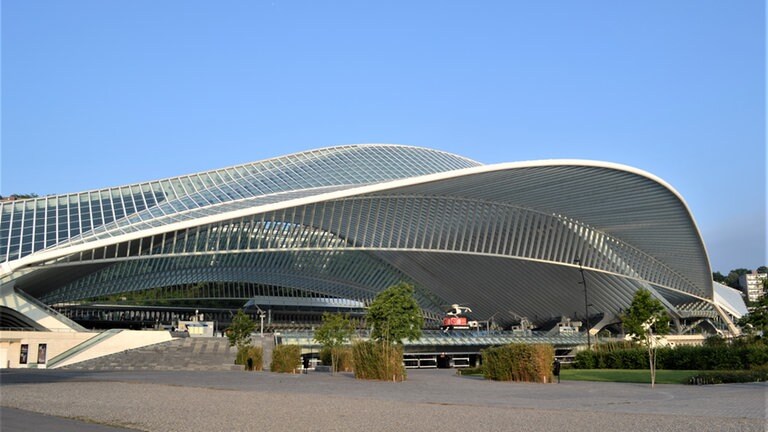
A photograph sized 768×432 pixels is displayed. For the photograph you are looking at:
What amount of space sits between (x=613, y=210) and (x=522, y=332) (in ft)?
45.4

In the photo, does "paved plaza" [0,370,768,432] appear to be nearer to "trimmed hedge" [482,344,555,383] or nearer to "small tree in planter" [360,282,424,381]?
"trimmed hedge" [482,344,555,383]

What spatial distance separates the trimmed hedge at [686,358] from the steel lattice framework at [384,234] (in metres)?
16.4

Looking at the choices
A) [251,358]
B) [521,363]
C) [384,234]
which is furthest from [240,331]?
[521,363]

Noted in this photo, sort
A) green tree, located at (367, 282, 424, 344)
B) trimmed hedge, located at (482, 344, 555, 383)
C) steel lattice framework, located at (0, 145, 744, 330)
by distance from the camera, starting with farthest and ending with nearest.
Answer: steel lattice framework, located at (0, 145, 744, 330), green tree, located at (367, 282, 424, 344), trimmed hedge, located at (482, 344, 555, 383)

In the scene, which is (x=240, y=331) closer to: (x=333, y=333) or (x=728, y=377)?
(x=333, y=333)

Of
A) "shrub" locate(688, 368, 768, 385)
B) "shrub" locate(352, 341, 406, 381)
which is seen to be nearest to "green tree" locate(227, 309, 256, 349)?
"shrub" locate(352, 341, 406, 381)

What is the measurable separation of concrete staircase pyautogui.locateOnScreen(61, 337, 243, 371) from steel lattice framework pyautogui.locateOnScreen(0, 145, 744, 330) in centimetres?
670

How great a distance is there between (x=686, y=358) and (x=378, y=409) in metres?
29.6

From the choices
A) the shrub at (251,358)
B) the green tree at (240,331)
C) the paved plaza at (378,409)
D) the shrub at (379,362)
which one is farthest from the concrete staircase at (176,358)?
the paved plaza at (378,409)

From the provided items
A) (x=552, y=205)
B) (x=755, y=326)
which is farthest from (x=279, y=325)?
(x=755, y=326)

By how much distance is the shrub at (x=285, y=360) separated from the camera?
1658 inches

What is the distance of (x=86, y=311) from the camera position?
3056 inches

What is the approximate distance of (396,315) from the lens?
43.7m

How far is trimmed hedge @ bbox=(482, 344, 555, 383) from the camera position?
3225cm
